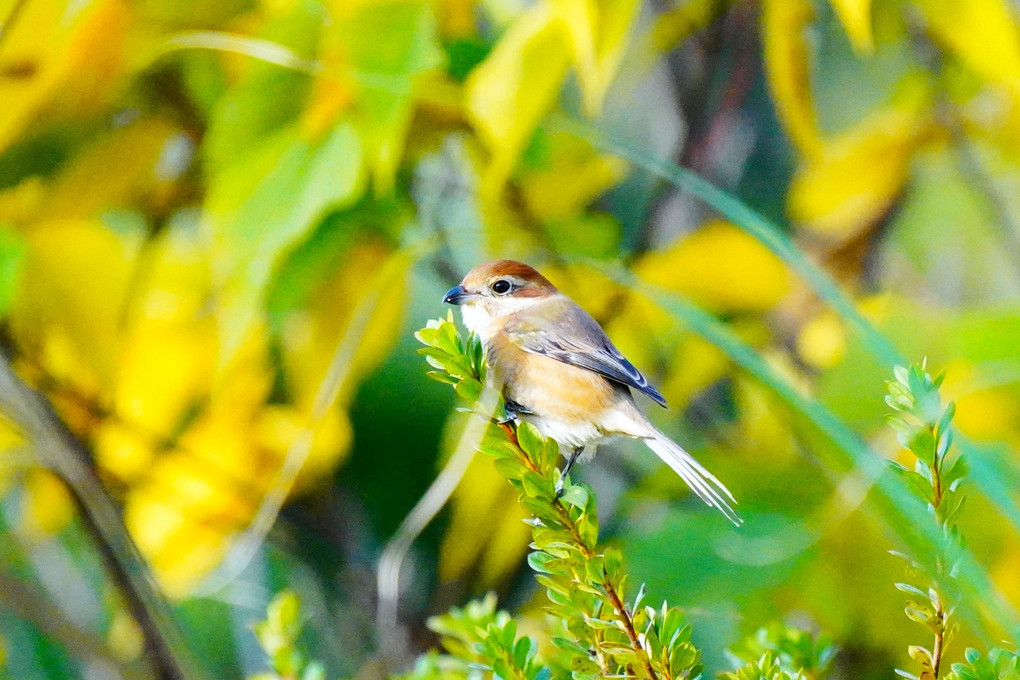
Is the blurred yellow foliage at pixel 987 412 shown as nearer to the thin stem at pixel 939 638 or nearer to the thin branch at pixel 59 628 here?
the thin stem at pixel 939 638

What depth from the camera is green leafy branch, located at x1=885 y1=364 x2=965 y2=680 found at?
1.00 ft

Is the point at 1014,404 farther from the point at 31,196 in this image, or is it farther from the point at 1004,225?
the point at 31,196

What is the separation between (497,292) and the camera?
2.06ft

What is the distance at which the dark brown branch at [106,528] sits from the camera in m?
0.67

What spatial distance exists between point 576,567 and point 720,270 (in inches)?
18.1

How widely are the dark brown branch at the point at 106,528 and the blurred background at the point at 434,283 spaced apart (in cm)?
2

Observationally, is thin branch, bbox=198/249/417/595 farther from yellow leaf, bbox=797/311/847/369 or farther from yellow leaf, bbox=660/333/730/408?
yellow leaf, bbox=797/311/847/369

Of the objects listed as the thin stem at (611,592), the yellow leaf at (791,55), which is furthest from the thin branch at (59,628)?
the yellow leaf at (791,55)

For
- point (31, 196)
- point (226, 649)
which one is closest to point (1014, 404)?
point (31, 196)

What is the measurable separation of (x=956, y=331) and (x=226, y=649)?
0.88 metres

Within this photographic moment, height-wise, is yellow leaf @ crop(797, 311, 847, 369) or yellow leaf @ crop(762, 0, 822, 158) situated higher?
yellow leaf @ crop(762, 0, 822, 158)

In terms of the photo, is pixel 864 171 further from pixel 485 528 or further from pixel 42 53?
pixel 42 53

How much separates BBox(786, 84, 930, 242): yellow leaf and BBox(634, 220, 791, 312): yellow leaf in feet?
0.28

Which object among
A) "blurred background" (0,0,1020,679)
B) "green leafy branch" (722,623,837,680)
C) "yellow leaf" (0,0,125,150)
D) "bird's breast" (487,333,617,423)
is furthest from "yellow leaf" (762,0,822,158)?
"yellow leaf" (0,0,125,150)
